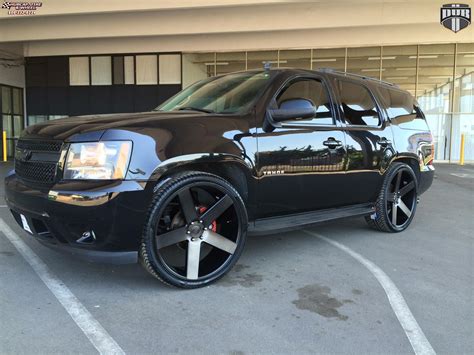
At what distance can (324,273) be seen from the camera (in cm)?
419

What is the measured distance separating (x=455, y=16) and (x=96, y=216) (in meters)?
16.2

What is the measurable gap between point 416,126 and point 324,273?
9.72ft

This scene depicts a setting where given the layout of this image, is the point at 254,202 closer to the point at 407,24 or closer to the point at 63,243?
the point at 63,243

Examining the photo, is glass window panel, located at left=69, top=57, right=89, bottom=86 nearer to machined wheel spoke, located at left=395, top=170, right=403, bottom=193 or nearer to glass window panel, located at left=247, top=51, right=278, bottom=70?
glass window panel, located at left=247, top=51, right=278, bottom=70

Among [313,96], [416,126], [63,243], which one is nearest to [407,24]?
[416,126]

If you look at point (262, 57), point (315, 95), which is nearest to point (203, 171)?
point (315, 95)

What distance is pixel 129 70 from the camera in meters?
21.0

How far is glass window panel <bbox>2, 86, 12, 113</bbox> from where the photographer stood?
20797 millimetres

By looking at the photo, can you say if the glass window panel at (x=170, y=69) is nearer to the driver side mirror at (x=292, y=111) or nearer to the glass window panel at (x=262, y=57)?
the glass window panel at (x=262, y=57)

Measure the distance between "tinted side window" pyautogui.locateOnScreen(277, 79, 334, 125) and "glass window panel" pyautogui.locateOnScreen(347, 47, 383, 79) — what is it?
49.3 feet

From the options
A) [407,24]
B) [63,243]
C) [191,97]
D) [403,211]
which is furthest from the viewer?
[407,24]

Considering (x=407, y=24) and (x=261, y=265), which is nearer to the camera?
(x=261, y=265)

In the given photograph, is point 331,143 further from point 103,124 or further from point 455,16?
point 455,16

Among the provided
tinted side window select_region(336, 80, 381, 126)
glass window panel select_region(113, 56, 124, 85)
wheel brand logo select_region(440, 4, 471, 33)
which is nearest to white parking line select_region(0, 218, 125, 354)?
tinted side window select_region(336, 80, 381, 126)
